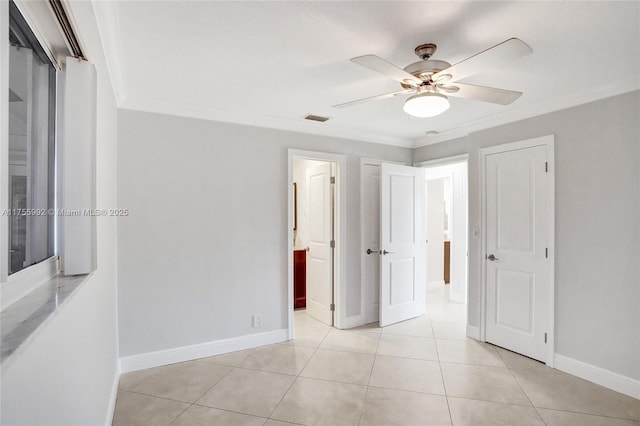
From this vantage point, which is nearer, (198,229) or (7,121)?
(7,121)

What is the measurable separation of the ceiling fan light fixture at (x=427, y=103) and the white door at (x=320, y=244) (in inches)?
85.2

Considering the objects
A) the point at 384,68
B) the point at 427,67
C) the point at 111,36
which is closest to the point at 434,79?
the point at 427,67

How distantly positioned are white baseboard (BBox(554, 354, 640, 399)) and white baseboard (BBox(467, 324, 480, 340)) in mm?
A: 780

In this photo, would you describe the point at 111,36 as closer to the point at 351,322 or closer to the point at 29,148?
the point at 29,148

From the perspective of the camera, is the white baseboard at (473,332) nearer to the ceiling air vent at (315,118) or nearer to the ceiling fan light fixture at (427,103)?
the ceiling fan light fixture at (427,103)

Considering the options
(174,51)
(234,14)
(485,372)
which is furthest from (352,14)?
(485,372)

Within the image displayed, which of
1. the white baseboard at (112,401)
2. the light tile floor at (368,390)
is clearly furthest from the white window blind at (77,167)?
the light tile floor at (368,390)

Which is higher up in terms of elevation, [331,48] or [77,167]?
[331,48]

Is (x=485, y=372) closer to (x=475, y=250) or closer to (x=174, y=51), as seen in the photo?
(x=475, y=250)

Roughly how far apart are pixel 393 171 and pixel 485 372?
7.79ft

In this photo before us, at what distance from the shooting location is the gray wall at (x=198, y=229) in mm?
2963

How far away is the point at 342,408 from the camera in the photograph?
2.40 metres

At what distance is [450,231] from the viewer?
5750 millimetres

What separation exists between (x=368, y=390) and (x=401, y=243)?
2.06m
